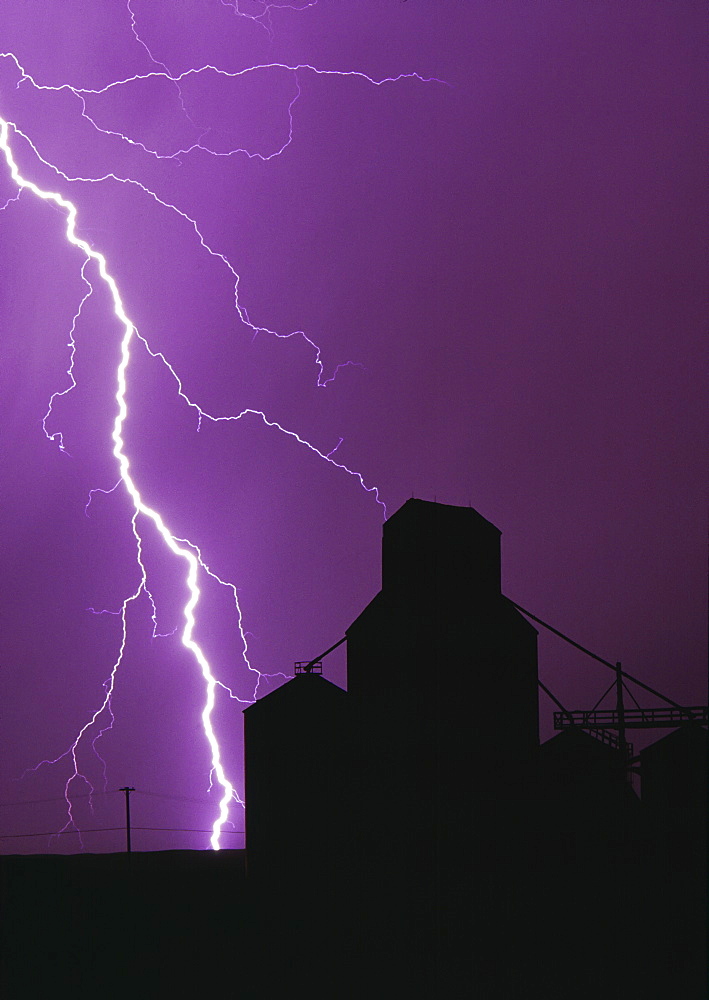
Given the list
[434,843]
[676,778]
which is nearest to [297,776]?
[434,843]

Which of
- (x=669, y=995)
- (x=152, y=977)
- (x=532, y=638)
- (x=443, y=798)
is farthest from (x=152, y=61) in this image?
(x=669, y=995)

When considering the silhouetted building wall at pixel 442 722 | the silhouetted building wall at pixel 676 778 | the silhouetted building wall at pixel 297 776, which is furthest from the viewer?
the silhouetted building wall at pixel 297 776

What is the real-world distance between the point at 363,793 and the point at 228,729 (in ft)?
23.7

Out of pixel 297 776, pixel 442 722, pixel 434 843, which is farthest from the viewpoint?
pixel 297 776

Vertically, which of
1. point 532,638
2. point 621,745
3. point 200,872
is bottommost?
point 200,872

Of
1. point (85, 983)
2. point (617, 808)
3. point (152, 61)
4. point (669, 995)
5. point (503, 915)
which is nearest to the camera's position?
point (669, 995)

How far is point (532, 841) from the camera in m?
15.6

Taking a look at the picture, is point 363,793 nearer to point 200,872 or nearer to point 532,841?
point 532,841

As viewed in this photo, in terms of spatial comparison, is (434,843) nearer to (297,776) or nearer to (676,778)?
(297,776)

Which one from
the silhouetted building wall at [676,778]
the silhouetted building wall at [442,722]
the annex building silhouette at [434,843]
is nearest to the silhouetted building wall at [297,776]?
the annex building silhouette at [434,843]

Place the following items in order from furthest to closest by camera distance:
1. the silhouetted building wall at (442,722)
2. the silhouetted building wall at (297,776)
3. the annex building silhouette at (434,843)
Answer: the silhouetted building wall at (297,776)
the silhouetted building wall at (442,722)
the annex building silhouette at (434,843)

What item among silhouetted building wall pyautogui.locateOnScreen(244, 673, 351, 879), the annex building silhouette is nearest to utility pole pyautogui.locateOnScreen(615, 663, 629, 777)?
the annex building silhouette

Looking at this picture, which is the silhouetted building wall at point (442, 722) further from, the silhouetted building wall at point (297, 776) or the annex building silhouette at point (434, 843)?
the silhouetted building wall at point (297, 776)

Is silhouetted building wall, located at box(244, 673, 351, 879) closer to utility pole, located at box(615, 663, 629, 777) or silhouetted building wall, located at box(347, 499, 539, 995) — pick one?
silhouetted building wall, located at box(347, 499, 539, 995)
